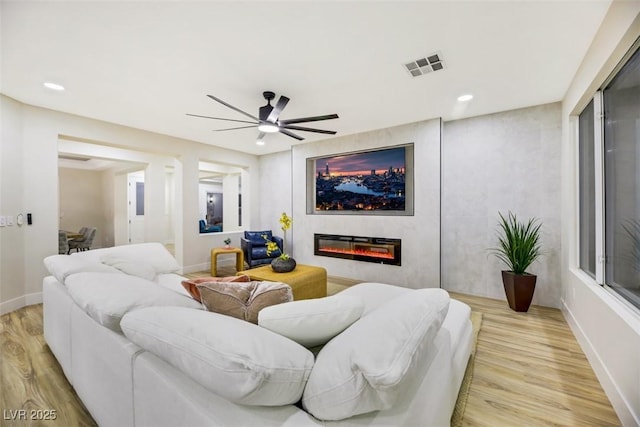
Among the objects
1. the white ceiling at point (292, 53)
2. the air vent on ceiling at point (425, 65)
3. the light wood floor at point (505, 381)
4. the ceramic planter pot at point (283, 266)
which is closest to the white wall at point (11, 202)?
the white ceiling at point (292, 53)

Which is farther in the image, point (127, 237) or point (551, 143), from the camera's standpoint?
point (127, 237)

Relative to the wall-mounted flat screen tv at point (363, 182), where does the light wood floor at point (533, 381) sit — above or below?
below

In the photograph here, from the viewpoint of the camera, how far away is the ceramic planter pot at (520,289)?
3.22 meters

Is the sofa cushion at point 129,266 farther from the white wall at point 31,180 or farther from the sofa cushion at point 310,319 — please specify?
the white wall at point 31,180

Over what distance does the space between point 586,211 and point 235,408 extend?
11.7 feet

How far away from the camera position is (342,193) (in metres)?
5.09

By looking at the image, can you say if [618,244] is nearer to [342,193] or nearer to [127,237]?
[342,193]

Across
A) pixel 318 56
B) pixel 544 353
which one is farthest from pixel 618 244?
pixel 318 56

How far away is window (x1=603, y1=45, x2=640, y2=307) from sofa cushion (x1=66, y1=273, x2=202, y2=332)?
282 cm

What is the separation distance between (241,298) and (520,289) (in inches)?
134

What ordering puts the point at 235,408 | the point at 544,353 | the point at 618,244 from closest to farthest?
the point at 235,408 → the point at 618,244 → the point at 544,353

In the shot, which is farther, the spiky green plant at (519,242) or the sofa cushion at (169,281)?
the spiky green plant at (519,242)

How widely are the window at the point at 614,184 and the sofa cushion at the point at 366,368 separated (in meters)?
1.93

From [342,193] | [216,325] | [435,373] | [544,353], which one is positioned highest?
[342,193]
